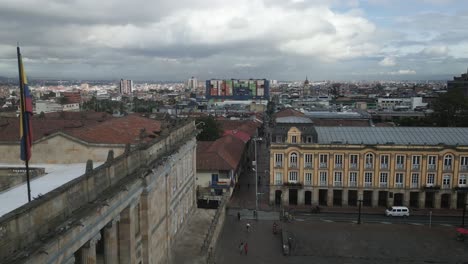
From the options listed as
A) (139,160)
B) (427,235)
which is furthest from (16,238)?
(427,235)

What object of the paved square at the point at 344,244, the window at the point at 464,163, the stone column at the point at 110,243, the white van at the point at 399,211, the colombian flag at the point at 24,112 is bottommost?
the paved square at the point at 344,244

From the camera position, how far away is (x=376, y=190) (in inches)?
2115

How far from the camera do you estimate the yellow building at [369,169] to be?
5266cm

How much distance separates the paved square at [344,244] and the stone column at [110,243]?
670 inches

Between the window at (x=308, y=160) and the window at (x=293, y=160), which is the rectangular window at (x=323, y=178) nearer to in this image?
the window at (x=308, y=160)

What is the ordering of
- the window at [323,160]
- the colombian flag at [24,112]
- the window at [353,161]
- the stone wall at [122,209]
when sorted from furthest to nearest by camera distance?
the window at [323,160] < the window at [353,161] < the colombian flag at [24,112] < the stone wall at [122,209]

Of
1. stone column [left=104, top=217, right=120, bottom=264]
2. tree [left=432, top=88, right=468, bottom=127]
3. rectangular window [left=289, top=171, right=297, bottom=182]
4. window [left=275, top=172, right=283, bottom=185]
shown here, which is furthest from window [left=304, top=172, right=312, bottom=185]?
tree [left=432, top=88, right=468, bottom=127]

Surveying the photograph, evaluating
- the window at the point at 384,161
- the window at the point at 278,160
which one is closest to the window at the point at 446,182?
the window at the point at 384,161

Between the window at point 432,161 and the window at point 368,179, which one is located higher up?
the window at point 432,161

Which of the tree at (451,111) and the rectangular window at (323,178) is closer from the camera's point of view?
the rectangular window at (323,178)

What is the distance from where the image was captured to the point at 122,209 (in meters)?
21.9

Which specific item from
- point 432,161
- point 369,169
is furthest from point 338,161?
point 432,161

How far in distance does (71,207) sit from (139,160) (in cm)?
915

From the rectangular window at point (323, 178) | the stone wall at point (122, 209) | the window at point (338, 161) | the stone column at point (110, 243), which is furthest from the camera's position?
the rectangular window at point (323, 178)
